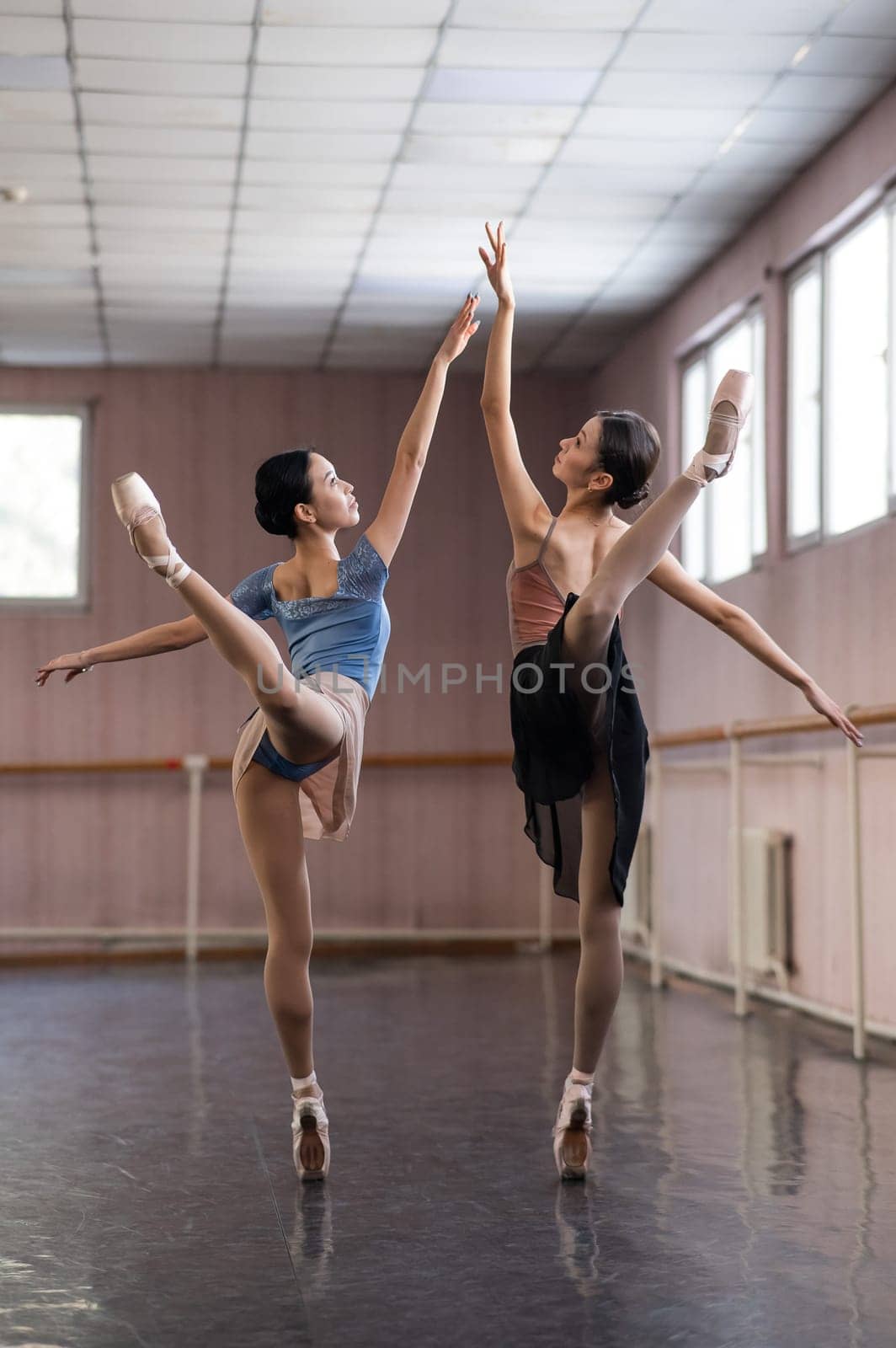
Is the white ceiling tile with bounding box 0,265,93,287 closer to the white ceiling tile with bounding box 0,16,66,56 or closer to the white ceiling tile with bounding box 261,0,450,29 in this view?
the white ceiling tile with bounding box 0,16,66,56

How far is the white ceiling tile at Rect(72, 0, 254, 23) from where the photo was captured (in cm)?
407

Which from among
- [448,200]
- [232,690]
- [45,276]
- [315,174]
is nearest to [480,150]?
[448,200]

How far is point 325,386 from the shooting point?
7.87 metres

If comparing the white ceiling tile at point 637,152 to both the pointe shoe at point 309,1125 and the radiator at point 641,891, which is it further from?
the pointe shoe at point 309,1125

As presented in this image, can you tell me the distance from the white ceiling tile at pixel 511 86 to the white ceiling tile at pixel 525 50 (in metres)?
0.04

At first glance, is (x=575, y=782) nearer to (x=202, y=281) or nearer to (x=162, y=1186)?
(x=162, y=1186)

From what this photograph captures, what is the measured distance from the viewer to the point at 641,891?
6.87 meters

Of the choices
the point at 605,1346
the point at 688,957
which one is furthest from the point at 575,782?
the point at 688,957

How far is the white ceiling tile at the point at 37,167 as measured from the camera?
5152mm

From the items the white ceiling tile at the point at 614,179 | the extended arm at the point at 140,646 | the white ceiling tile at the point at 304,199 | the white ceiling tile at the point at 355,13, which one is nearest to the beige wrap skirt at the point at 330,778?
the extended arm at the point at 140,646

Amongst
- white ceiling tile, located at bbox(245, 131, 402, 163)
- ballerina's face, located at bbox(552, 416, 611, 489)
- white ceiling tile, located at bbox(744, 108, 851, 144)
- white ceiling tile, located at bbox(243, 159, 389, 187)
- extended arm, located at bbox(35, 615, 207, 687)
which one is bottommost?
extended arm, located at bbox(35, 615, 207, 687)

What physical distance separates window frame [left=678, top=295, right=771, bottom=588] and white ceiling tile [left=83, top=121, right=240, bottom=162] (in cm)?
197

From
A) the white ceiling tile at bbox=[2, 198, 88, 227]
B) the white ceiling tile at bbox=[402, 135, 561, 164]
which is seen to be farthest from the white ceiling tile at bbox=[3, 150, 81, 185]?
the white ceiling tile at bbox=[402, 135, 561, 164]

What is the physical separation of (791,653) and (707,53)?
1951 mm
